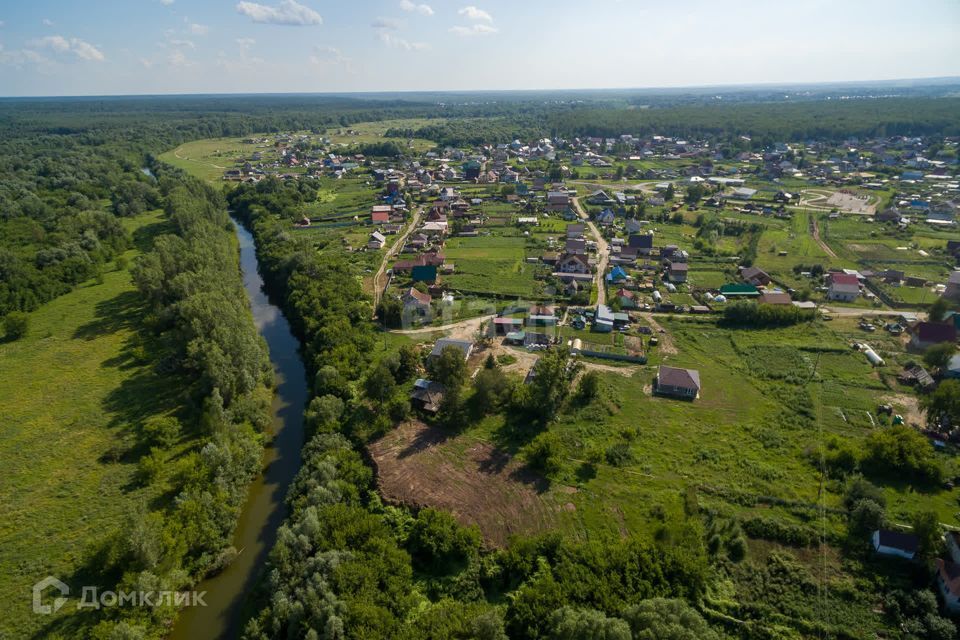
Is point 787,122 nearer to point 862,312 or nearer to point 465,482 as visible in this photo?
point 862,312

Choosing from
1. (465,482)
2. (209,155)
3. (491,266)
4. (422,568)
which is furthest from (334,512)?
(209,155)

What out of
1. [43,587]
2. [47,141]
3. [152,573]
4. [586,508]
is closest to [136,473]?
[43,587]

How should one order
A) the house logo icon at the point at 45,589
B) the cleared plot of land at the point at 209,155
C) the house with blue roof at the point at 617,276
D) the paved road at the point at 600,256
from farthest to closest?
the cleared plot of land at the point at 209,155
the house with blue roof at the point at 617,276
the paved road at the point at 600,256
the house logo icon at the point at 45,589

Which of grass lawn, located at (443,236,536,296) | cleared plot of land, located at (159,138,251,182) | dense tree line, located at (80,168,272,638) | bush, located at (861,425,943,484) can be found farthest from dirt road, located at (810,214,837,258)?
cleared plot of land, located at (159,138,251,182)

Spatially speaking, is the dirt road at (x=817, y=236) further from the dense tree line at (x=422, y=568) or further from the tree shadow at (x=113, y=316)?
the tree shadow at (x=113, y=316)

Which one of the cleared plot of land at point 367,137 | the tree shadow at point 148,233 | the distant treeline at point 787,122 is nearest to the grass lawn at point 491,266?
the tree shadow at point 148,233

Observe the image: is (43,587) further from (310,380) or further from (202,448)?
(310,380)
